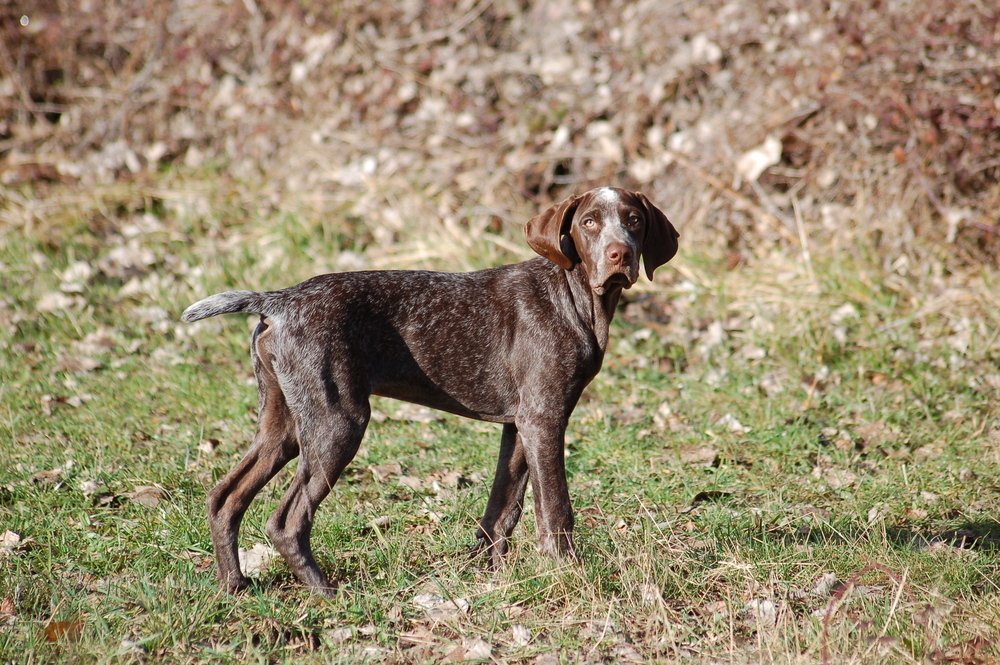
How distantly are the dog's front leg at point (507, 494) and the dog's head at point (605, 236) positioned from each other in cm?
77

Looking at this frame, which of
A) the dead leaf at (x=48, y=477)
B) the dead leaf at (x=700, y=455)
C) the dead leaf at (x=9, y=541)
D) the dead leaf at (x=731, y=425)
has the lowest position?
the dead leaf at (x=731, y=425)

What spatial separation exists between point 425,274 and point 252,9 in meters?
7.36

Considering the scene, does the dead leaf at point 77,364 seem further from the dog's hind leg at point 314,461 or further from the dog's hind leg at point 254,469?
the dog's hind leg at point 314,461

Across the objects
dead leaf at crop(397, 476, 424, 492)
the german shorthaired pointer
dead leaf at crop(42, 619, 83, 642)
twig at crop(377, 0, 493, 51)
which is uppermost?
twig at crop(377, 0, 493, 51)

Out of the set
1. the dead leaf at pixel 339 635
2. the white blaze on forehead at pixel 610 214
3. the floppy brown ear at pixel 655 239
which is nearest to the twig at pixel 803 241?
the floppy brown ear at pixel 655 239

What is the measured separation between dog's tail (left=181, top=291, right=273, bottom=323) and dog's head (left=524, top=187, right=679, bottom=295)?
1.07 metres

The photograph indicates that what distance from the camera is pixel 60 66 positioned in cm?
1037

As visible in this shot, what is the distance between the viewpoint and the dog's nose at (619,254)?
3.52 meters

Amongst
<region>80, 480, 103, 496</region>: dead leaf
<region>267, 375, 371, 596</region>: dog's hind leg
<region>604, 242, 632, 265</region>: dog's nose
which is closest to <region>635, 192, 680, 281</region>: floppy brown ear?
<region>604, 242, 632, 265</region>: dog's nose

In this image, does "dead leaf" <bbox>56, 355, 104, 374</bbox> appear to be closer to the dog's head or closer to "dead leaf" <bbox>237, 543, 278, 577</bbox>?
"dead leaf" <bbox>237, 543, 278, 577</bbox>

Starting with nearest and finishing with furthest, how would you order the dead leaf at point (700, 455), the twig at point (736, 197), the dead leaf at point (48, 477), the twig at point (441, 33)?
1. the dead leaf at point (48, 477)
2. the dead leaf at point (700, 455)
3. the twig at point (736, 197)
4. the twig at point (441, 33)

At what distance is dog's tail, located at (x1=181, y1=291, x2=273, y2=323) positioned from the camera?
11.2ft

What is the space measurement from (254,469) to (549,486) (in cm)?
117

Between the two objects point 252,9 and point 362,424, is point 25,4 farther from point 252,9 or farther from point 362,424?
point 362,424
